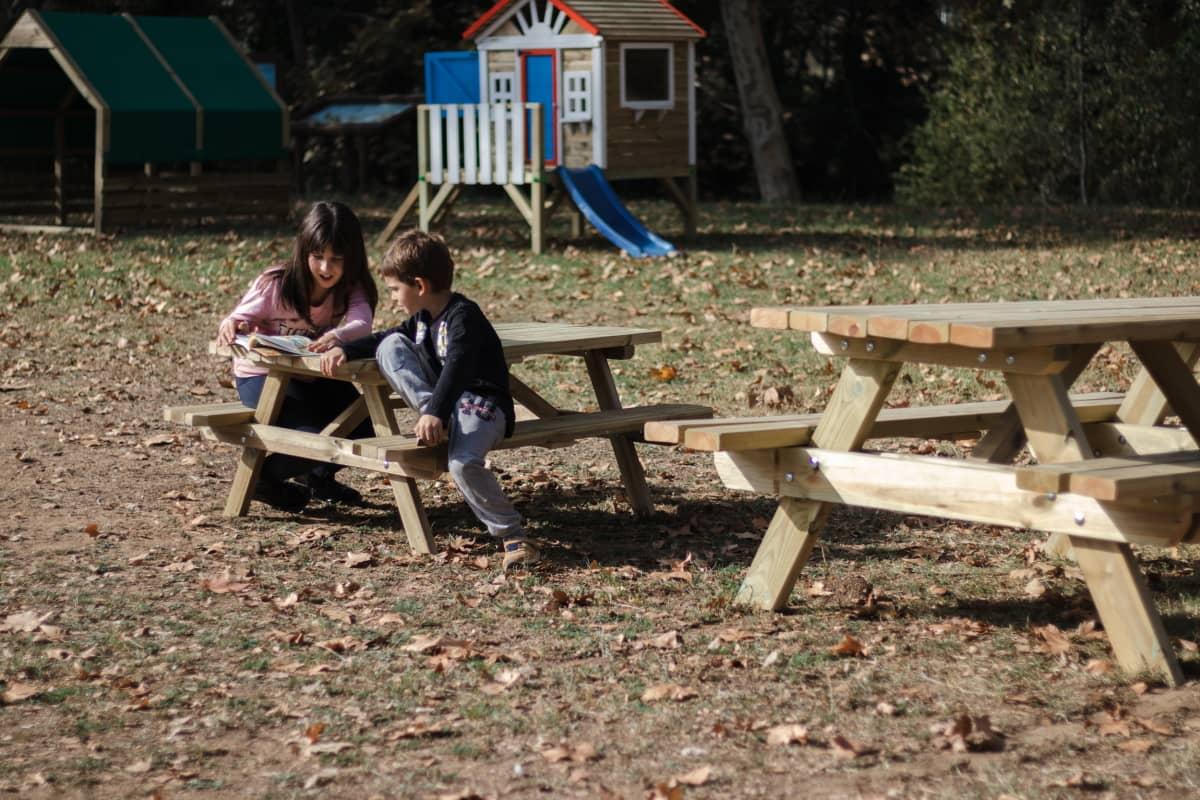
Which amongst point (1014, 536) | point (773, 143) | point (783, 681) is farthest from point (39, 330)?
point (773, 143)

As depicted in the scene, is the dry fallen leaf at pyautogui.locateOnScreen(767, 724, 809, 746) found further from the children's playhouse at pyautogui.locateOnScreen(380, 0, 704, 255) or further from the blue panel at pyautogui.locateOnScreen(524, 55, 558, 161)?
the blue panel at pyautogui.locateOnScreen(524, 55, 558, 161)

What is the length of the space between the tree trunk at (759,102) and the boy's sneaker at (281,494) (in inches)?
733

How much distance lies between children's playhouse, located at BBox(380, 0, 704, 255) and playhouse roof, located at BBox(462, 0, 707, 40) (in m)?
0.01

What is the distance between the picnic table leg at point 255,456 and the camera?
6.37 metres

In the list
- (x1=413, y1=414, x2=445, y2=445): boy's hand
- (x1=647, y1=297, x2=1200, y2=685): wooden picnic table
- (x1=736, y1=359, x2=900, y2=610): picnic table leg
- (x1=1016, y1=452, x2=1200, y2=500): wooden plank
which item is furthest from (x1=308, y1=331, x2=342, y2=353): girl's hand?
(x1=1016, y1=452, x2=1200, y2=500): wooden plank

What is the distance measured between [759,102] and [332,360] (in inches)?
777

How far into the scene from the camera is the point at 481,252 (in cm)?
1616

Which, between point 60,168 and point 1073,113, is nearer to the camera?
point 60,168

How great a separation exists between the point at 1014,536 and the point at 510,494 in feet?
6.84

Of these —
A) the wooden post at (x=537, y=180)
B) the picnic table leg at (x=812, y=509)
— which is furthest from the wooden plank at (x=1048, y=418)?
the wooden post at (x=537, y=180)

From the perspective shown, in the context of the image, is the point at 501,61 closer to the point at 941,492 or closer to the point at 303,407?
the point at 303,407

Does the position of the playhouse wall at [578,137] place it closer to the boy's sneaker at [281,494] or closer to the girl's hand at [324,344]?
the boy's sneaker at [281,494]

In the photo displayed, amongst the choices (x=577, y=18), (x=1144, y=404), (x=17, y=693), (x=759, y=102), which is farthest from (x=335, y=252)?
(x=759, y=102)

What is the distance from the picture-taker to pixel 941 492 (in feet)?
15.4
